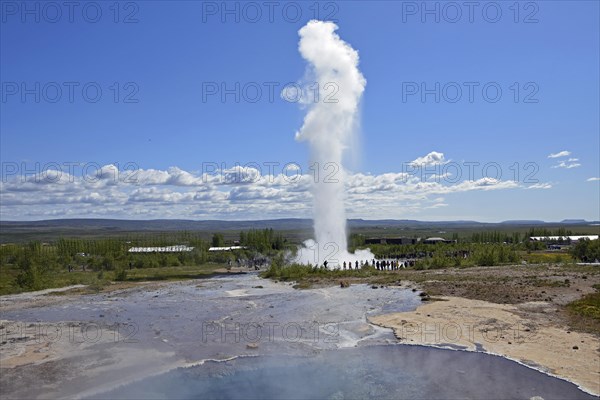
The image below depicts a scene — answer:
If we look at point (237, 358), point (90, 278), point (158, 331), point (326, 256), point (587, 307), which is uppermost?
point (326, 256)

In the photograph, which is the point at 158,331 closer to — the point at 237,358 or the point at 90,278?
the point at 237,358

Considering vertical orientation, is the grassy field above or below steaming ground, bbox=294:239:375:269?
below

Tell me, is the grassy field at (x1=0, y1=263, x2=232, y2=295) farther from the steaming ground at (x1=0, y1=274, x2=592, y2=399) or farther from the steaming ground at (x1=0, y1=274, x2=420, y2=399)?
the steaming ground at (x1=0, y1=274, x2=592, y2=399)

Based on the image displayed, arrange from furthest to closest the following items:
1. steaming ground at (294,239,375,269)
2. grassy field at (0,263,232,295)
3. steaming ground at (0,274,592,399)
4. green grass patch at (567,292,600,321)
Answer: steaming ground at (294,239,375,269)
grassy field at (0,263,232,295)
green grass patch at (567,292,600,321)
steaming ground at (0,274,592,399)

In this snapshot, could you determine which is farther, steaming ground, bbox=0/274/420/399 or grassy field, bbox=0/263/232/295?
grassy field, bbox=0/263/232/295

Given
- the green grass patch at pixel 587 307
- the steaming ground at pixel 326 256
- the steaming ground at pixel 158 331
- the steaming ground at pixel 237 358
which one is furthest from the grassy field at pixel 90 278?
the green grass patch at pixel 587 307

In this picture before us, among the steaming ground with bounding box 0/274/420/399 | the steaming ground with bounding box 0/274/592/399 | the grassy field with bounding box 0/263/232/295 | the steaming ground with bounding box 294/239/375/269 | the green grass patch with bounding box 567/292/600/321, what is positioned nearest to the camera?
the steaming ground with bounding box 0/274/592/399

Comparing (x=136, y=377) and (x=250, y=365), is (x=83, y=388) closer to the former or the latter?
(x=136, y=377)

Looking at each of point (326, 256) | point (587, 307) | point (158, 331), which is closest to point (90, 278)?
point (326, 256)

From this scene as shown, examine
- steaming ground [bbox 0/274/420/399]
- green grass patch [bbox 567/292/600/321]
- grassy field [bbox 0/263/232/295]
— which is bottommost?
grassy field [bbox 0/263/232/295]

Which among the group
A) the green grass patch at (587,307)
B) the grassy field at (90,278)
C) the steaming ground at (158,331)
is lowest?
the grassy field at (90,278)

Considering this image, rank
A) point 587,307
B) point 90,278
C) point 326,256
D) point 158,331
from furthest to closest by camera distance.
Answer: point 326,256 < point 90,278 < point 587,307 < point 158,331

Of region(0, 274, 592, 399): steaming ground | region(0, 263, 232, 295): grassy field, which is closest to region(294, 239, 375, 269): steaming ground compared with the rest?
region(0, 263, 232, 295): grassy field

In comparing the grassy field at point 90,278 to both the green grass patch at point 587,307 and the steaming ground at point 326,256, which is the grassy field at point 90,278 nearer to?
the steaming ground at point 326,256
